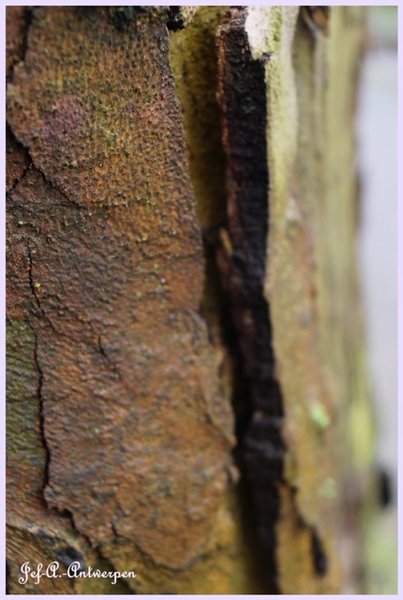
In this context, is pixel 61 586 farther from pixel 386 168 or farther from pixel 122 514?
pixel 386 168

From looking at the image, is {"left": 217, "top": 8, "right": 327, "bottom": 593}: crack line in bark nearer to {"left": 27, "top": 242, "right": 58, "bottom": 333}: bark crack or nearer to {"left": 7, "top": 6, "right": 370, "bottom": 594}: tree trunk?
{"left": 7, "top": 6, "right": 370, "bottom": 594}: tree trunk

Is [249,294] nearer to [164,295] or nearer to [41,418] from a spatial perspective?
[164,295]

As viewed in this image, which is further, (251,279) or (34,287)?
(251,279)

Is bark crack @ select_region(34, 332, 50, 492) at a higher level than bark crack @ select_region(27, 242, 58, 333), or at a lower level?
lower

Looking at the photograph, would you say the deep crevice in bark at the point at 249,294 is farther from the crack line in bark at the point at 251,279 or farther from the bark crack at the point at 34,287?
the bark crack at the point at 34,287
